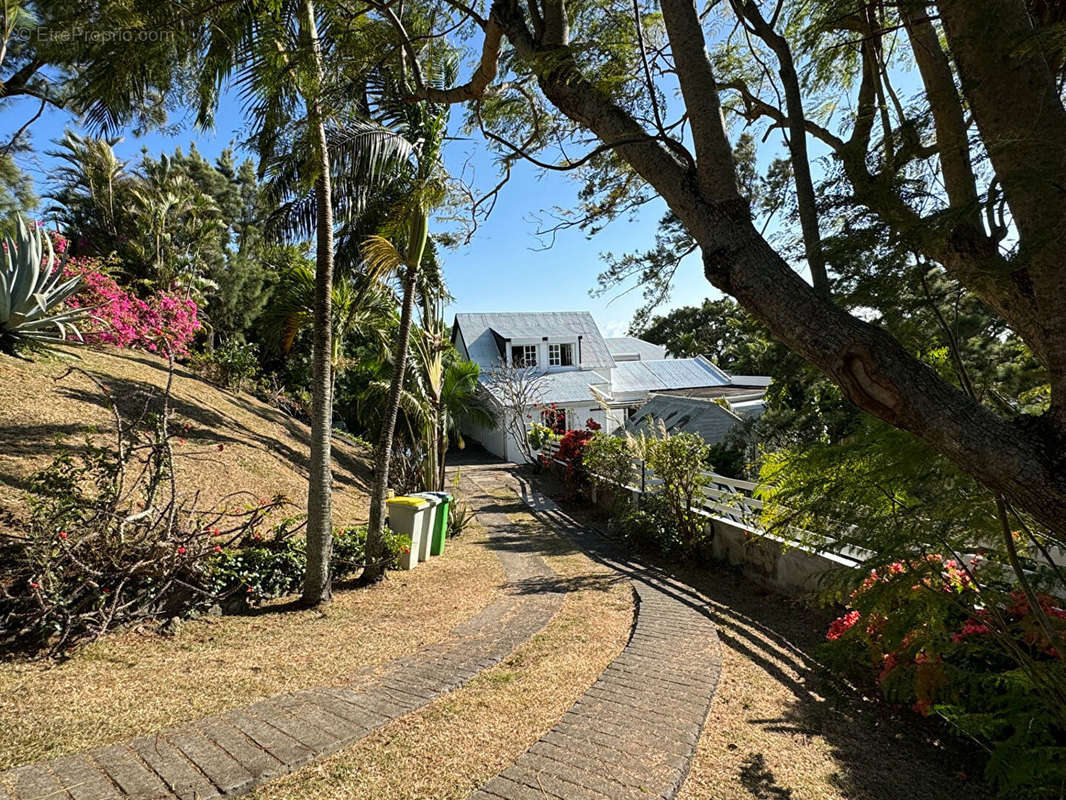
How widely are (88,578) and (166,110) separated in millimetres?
4155

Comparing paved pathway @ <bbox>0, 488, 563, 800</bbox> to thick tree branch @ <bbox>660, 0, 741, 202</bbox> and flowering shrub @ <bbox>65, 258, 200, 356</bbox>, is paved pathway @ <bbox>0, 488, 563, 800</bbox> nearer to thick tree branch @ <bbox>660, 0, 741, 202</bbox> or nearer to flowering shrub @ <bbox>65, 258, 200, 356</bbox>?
thick tree branch @ <bbox>660, 0, 741, 202</bbox>

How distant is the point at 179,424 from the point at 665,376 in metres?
20.8

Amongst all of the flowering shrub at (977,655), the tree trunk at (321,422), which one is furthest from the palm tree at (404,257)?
the flowering shrub at (977,655)

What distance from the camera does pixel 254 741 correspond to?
2.94 meters

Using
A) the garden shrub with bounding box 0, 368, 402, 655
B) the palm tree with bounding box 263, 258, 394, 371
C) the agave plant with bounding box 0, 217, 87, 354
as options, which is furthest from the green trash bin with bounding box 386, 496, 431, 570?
the palm tree with bounding box 263, 258, 394, 371

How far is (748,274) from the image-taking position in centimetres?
199

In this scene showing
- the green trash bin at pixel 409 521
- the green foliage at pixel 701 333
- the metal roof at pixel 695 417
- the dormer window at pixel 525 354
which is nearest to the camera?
the green trash bin at pixel 409 521

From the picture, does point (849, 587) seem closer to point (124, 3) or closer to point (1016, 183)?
point (1016, 183)

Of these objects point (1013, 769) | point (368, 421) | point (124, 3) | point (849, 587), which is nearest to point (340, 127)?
point (124, 3)

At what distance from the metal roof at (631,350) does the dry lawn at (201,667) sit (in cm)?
2638

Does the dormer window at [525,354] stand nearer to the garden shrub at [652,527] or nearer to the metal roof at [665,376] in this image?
the metal roof at [665,376]

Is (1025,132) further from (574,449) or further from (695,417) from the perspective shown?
(695,417)

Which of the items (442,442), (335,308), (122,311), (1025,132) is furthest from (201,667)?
(335,308)

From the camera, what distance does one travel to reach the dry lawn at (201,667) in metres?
3.03
